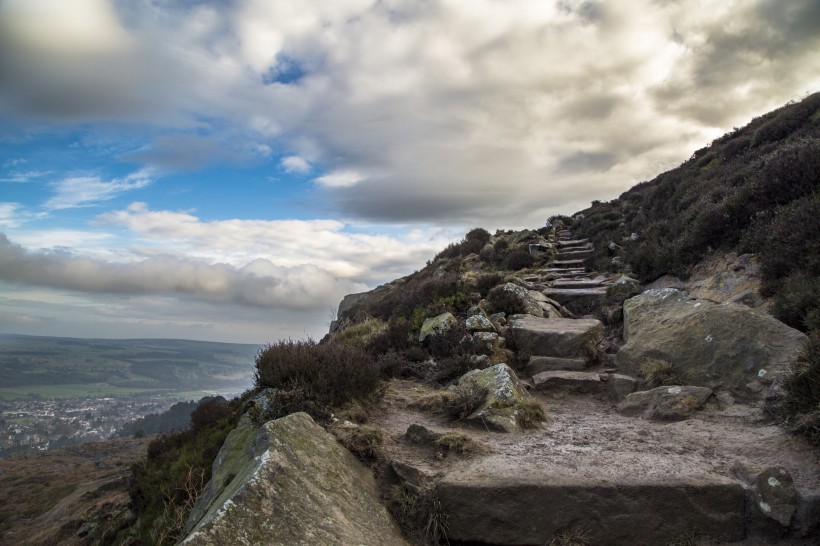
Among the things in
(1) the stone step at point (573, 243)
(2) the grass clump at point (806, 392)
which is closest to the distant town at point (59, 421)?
(1) the stone step at point (573, 243)

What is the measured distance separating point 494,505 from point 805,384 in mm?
3661

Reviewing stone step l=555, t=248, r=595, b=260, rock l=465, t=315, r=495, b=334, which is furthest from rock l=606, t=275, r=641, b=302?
stone step l=555, t=248, r=595, b=260

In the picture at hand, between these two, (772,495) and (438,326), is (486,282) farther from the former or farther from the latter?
(772,495)

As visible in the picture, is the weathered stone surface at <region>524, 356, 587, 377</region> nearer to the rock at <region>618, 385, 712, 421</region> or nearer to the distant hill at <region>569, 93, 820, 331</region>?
the rock at <region>618, 385, 712, 421</region>

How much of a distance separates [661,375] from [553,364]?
2.07 meters

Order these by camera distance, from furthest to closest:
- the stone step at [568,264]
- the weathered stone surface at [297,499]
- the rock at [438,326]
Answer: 1. the stone step at [568,264]
2. the rock at [438,326]
3. the weathered stone surface at [297,499]

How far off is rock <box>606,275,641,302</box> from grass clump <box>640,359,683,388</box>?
4.39 metres

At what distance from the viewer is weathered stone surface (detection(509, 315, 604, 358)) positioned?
8.84m

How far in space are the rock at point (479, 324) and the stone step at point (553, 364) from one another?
4.49 ft

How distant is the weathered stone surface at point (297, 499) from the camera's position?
3051 millimetres

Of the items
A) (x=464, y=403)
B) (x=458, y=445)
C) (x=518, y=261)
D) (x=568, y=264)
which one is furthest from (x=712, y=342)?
(x=568, y=264)

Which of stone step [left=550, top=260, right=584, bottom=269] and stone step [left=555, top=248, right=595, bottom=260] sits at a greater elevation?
stone step [left=555, top=248, right=595, bottom=260]

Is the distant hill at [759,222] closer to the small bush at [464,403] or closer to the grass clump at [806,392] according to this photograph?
the grass clump at [806,392]

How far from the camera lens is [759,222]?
9.27 m
